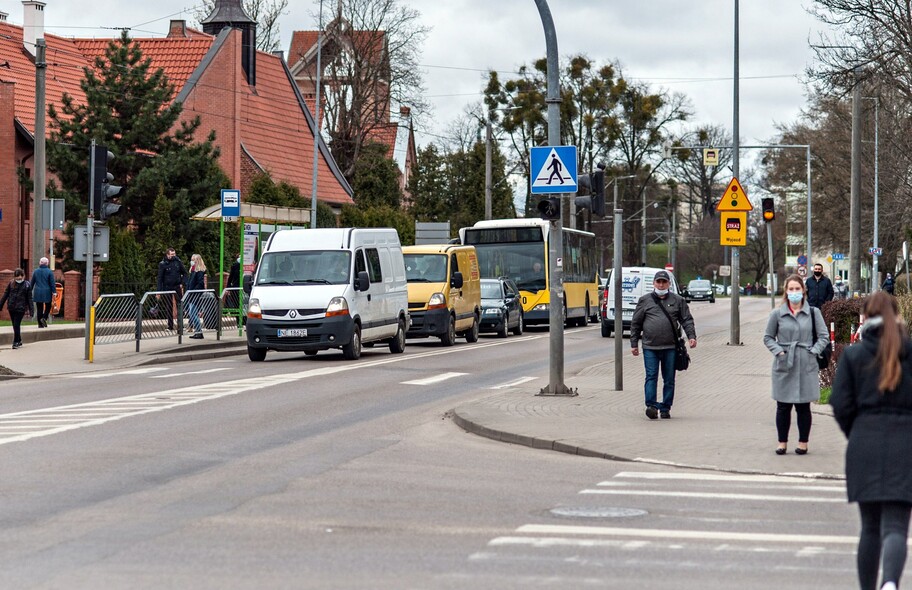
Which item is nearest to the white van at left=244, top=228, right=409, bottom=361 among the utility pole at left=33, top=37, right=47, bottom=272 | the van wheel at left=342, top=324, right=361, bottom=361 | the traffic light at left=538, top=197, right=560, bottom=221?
the van wheel at left=342, top=324, right=361, bottom=361

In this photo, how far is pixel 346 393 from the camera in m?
19.1

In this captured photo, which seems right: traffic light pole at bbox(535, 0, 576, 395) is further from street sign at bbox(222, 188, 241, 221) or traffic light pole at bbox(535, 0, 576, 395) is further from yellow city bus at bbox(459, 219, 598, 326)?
yellow city bus at bbox(459, 219, 598, 326)

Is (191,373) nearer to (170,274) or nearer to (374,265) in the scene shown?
(374,265)

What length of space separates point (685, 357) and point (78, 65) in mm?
47258

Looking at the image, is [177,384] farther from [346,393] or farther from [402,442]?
[402,442]

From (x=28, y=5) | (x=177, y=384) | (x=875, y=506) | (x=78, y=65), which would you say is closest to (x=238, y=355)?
(x=177, y=384)

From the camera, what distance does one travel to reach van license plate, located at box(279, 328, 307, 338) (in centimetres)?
2467

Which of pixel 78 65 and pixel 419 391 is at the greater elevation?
pixel 78 65

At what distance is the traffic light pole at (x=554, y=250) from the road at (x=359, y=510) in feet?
6.76

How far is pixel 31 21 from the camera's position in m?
53.2

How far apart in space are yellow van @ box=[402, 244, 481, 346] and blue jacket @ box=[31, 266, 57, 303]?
307 inches

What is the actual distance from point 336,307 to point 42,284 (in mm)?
9530

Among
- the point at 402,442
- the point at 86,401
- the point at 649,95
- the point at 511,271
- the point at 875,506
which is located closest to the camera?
the point at 875,506

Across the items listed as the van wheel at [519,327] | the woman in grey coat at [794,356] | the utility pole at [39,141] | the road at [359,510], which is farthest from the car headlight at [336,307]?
the van wheel at [519,327]
